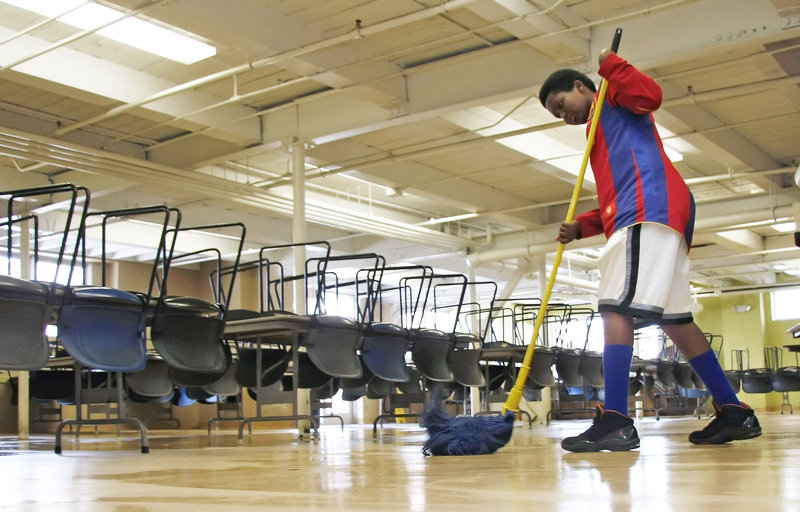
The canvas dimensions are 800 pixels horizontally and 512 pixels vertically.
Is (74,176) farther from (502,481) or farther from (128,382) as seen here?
(502,481)

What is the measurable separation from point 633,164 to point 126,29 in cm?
544

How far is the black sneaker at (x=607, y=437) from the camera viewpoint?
268 centimetres

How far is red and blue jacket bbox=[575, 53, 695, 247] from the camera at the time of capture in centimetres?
271

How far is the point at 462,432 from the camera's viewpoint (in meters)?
2.68

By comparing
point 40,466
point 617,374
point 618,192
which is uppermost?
point 618,192

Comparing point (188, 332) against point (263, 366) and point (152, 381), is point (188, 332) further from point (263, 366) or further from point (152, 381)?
point (152, 381)

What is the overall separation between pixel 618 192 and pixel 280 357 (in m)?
2.85

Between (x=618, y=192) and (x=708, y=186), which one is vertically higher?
(x=708, y=186)

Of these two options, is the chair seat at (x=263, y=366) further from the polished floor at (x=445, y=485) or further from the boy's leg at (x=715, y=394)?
the boy's leg at (x=715, y=394)

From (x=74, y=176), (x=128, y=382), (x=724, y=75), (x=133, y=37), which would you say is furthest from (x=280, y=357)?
(x=74, y=176)

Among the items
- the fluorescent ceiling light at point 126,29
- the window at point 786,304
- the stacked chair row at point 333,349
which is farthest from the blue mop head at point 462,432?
the window at point 786,304

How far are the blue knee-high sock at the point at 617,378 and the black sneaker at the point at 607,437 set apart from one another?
0.04 m

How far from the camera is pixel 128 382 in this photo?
549cm

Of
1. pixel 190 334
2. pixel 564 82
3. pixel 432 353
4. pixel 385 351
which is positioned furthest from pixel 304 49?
pixel 564 82
